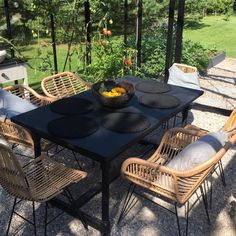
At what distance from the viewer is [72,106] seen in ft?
9.58

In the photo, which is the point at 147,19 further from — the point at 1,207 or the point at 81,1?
the point at 1,207

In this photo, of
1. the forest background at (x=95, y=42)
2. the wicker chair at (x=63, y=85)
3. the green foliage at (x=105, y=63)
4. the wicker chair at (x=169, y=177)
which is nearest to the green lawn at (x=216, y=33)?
the forest background at (x=95, y=42)

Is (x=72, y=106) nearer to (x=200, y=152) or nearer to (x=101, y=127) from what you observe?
(x=101, y=127)

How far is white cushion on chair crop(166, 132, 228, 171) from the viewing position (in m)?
2.23

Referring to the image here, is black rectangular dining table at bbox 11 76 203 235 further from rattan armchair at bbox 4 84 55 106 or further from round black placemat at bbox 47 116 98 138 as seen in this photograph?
rattan armchair at bbox 4 84 55 106

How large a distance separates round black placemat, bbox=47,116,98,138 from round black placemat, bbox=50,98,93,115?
107 mm

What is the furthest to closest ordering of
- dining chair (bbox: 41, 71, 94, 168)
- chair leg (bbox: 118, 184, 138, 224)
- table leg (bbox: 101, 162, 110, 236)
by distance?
1. dining chair (bbox: 41, 71, 94, 168)
2. chair leg (bbox: 118, 184, 138, 224)
3. table leg (bbox: 101, 162, 110, 236)

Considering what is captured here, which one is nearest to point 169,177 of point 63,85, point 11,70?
point 63,85

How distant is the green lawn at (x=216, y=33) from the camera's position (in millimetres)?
9870

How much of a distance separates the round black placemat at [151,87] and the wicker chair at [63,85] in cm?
63

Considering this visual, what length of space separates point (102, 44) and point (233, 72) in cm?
333

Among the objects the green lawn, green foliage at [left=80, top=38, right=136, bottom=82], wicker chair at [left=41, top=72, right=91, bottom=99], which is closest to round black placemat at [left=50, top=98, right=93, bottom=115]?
wicker chair at [left=41, top=72, right=91, bottom=99]

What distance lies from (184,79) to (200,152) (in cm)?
198

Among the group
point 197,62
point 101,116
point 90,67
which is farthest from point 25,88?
point 197,62
